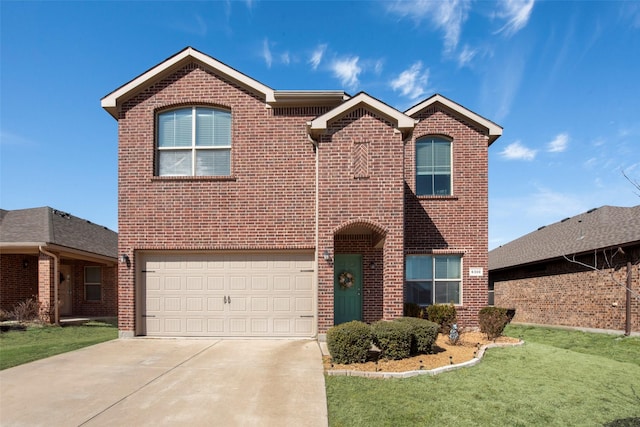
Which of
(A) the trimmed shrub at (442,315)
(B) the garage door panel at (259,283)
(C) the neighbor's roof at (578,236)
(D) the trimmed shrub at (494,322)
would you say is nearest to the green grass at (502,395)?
(D) the trimmed shrub at (494,322)

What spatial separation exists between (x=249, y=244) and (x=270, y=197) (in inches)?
56.7

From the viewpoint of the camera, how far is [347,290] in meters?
11.3

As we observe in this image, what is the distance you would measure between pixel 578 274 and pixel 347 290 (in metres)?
9.98

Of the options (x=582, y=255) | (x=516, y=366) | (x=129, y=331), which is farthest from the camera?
(x=582, y=255)

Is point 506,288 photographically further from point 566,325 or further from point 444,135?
point 444,135

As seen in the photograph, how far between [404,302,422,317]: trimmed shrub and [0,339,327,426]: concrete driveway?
3498mm

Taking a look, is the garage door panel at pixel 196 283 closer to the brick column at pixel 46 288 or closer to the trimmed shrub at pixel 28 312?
the brick column at pixel 46 288

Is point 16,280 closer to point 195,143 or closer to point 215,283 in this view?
point 215,283

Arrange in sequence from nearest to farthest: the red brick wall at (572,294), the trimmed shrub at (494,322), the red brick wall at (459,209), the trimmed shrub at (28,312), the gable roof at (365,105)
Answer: the gable roof at (365,105)
the trimmed shrub at (494,322)
the red brick wall at (459,209)
the red brick wall at (572,294)
the trimmed shrub at (28,312)

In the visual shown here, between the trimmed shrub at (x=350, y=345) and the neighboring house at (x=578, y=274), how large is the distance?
22.2ft

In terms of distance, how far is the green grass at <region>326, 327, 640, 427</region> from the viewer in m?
5.11

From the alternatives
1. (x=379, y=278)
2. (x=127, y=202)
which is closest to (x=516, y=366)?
(x=379, y=278)

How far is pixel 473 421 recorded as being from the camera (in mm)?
5035

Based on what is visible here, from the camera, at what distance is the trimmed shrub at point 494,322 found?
1009cm
